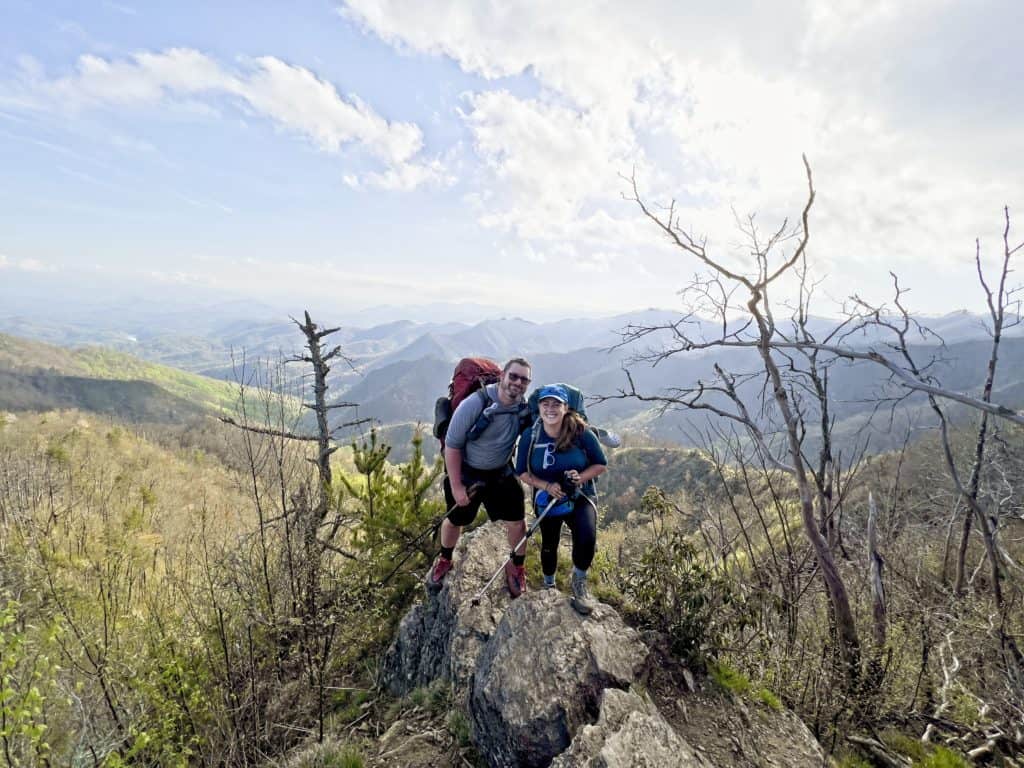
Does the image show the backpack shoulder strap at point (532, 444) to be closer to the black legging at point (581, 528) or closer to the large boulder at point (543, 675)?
the black legging at point (581, 528)

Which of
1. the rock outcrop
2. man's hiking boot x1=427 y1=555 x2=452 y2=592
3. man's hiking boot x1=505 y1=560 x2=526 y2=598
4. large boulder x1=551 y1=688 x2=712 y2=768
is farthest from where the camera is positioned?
man's hiking boot x1=427 y1=555 x2=452 y2=592

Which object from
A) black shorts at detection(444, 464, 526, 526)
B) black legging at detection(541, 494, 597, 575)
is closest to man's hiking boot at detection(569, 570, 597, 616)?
black legging at detection(541, 494, 597, 575)

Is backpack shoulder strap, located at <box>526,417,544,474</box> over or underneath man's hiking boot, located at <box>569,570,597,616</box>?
over

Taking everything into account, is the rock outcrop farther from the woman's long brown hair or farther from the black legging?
the woman's long brown hair

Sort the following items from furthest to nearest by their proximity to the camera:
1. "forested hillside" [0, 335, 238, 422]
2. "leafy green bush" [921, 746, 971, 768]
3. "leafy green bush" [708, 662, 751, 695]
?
1. "forested hillside" [0, 335, 238, 422]
2. "leafy green bush" [708, 662, 751, 695]
3. "leafy green bush" [921, 746, 971, 768]

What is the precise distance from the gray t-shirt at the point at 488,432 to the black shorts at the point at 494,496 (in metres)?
0.11

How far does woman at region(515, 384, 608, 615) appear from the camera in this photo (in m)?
4.44

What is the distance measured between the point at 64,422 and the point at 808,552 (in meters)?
46.2

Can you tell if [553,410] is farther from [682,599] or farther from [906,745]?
[906,745]

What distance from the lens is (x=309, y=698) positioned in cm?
477

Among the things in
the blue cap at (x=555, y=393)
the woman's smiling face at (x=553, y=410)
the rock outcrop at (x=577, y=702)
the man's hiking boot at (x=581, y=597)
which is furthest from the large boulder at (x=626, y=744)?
the blue cap at (x=555, y=393)

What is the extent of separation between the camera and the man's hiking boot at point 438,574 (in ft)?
18.6

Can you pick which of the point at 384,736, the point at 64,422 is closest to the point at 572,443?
the point at 384,736

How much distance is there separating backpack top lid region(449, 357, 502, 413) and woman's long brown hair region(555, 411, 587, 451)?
84cm
